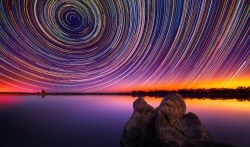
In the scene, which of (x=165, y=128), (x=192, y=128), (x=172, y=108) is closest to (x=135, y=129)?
(x=165, y=128)

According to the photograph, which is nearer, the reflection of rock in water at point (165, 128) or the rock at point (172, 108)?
the reflection of rock in water at point (165, 128)

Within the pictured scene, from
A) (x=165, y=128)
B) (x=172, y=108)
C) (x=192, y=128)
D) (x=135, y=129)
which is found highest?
(x=172, y=108)

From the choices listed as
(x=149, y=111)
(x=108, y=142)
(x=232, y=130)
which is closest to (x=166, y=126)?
(x=149, y=111)

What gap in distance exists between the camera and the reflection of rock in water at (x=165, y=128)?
8.39m

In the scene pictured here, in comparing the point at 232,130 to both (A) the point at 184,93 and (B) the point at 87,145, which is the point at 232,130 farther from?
(A) the point at 184,93

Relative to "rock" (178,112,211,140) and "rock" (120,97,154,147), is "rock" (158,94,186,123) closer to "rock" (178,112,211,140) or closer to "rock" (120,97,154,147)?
"rock" (178,112,211,140)

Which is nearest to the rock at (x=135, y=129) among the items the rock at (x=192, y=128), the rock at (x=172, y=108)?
the rock at (x=172, y=108)

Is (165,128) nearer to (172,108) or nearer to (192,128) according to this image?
(172,108)

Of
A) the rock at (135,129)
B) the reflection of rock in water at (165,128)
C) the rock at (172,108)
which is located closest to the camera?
the reflection of rock in water at (165,128)

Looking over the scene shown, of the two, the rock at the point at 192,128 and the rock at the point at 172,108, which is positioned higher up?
the rock at the point at 172,108

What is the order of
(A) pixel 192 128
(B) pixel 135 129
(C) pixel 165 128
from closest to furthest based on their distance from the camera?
(C) pixel 165 128 → (B) pixel 135 129 → (A) pixel 192 128

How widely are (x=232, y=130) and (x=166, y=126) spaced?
A: 41.5 feet

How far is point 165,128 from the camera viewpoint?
887cm

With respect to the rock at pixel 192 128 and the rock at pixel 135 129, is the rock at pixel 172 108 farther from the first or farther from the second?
the rock at pixel 135 129
